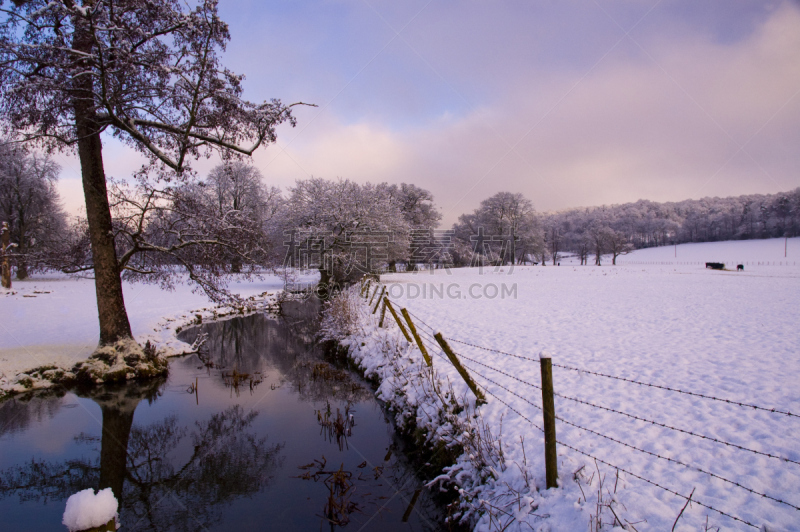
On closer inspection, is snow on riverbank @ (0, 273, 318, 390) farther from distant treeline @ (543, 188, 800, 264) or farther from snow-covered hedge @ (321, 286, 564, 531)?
distant treeline @ (543, 188, 800, 264)

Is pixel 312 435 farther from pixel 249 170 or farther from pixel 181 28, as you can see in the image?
pixel 249 170

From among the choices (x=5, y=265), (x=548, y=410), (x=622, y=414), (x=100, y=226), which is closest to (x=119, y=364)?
(x=100, y=226)

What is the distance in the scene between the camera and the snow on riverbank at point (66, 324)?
402 inches

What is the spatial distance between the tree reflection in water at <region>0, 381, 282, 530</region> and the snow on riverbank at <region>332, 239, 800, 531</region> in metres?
3.20

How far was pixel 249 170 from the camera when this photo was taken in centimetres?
3969

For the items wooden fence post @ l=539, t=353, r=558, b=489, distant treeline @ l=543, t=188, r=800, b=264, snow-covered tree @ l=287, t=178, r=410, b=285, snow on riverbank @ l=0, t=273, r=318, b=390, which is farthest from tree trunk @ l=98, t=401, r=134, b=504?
distant treeline @ l=543, t=188, r=800, b=264

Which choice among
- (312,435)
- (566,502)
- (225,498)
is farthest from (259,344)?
(566,502)

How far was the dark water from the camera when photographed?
5.07 metres

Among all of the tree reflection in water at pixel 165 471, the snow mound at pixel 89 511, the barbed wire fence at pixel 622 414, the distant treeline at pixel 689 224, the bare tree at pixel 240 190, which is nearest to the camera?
the snow mound at pixel 89 511

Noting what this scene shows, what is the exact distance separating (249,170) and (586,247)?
234 feet

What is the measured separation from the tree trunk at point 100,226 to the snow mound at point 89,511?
1005 centimetres

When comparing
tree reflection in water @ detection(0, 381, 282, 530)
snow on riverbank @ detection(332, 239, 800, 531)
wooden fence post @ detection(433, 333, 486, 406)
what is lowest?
tree reflection in water @ detection(0, 381, 282, 530)

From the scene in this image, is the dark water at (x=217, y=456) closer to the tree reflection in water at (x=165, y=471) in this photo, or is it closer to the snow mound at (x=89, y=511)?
the tree reflection in water at (x=165, y=471)

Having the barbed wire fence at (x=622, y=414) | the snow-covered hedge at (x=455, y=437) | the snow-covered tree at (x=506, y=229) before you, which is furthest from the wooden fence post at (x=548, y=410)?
the snow-covered tree at (x=506, y=229)
